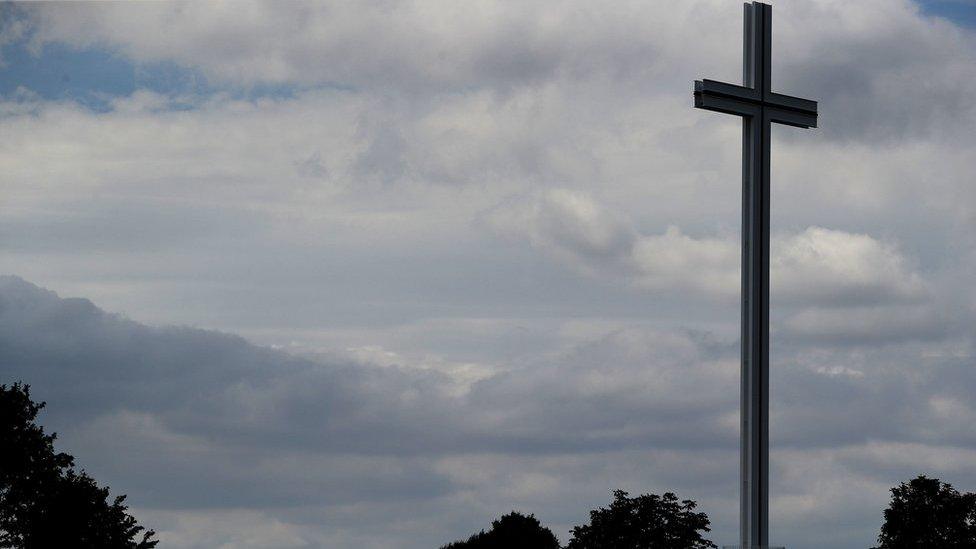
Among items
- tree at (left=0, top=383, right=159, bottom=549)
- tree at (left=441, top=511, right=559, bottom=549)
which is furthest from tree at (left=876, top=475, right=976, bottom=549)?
tree at (left=0, top=383, right=159, bottom=549)

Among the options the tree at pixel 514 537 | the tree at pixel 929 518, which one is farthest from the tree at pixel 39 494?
the tree at pixel 929 518

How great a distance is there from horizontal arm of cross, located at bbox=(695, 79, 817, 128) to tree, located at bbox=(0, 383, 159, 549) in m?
31.2

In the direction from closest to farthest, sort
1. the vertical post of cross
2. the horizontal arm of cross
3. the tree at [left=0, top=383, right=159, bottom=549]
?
the vertical post of cross → the horizontal arm of cross → the tree at [left=0, top=383, right=159, bottom=549]

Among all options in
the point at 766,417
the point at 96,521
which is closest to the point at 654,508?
the point at 96,521

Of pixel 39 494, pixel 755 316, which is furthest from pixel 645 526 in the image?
pixel 755 316

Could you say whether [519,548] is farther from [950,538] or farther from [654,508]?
[950,538]

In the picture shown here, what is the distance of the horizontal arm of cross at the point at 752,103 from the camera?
57.8ft

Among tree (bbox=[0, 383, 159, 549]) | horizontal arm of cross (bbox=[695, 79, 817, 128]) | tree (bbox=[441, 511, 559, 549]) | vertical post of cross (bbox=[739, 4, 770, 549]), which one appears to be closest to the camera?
vertical post of cross (bbox=[739, 4, 770, 549])

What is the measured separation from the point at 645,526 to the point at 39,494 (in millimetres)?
19949

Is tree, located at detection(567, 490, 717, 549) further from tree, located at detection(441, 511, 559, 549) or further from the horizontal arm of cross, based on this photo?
the horizontal arm of cross

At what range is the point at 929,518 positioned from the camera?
139ft

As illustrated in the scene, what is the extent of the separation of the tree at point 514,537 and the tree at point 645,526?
216 inches

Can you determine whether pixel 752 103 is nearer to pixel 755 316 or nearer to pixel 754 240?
pixel 754 240

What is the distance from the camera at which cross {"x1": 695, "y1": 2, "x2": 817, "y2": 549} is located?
17266mm
